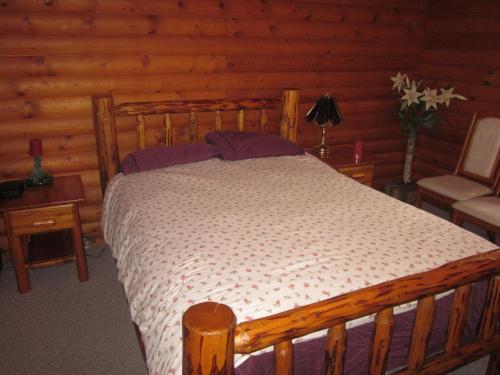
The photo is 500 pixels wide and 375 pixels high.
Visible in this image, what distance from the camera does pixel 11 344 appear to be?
222 cm

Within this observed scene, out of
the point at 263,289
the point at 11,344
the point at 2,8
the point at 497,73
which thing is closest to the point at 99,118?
the point at 2,8

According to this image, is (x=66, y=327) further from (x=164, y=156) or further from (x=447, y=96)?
(x=447, y=96)

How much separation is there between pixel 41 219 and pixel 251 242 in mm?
1508

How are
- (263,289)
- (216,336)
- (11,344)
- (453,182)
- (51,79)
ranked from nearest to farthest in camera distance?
(216,336) < (263,289) < (11,344) < (51,79) < (453,182)

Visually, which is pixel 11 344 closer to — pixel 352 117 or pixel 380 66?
pixel 352 117

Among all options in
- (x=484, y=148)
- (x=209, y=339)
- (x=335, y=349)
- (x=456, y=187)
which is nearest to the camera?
(x=209, y=339)

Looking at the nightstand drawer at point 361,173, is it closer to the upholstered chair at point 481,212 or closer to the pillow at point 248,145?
the pillow at point 248,145

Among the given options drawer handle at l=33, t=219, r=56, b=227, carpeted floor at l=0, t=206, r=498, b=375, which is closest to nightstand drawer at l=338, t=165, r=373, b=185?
carpeted floor at l=0, t=206, r=498, b=375

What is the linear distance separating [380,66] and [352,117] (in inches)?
22.5

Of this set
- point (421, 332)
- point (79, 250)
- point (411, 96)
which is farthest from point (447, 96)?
point (79, 250)

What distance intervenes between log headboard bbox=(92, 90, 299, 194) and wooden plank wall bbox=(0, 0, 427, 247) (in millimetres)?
139

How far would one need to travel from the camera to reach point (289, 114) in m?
3.49

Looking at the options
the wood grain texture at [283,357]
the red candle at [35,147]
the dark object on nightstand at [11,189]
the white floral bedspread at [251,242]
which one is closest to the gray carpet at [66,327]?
the white floral bedspread at [251,242]

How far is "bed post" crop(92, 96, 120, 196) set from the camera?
2.88m
